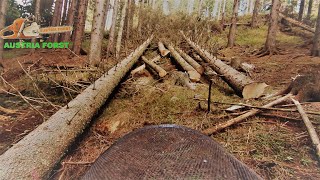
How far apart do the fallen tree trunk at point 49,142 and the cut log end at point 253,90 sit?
2.02 meters

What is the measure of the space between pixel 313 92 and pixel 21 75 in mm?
5574

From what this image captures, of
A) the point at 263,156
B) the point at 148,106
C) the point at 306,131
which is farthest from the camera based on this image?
the point at 148,106

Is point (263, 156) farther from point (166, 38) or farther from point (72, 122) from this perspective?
point (166, 38)

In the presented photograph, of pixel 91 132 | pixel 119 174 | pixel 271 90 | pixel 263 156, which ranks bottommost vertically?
pixel 91 132

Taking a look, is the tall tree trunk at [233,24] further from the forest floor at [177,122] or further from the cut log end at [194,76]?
the cut log end at [194,76]

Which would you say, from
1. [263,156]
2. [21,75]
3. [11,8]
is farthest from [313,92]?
[11,8]

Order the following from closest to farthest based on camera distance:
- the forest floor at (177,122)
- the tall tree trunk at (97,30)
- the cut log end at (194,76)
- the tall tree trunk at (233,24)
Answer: the forest floor at (177,122)
the cut log end at (194,76)
the tall tree trunk at (97,30)
the tall tree trunk at (233,24)

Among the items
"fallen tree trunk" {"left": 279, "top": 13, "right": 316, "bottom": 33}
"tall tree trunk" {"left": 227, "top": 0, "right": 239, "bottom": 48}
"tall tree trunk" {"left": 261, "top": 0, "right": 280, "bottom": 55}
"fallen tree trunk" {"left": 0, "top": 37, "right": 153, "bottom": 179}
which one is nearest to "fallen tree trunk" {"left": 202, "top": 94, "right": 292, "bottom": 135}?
"fallen tree trunk" {"left": 0, "top": 37, "right": 153, "bottom": 179}

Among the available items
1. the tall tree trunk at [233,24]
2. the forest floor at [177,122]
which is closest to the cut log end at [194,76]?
the forest floor at [177,122]

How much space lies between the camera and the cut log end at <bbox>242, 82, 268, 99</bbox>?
11.8 ft

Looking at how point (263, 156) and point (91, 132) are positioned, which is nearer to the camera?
point (263, 156)

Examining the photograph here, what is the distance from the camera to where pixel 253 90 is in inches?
143

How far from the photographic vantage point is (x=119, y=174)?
143 cm

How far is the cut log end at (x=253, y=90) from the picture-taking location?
11.8ft
